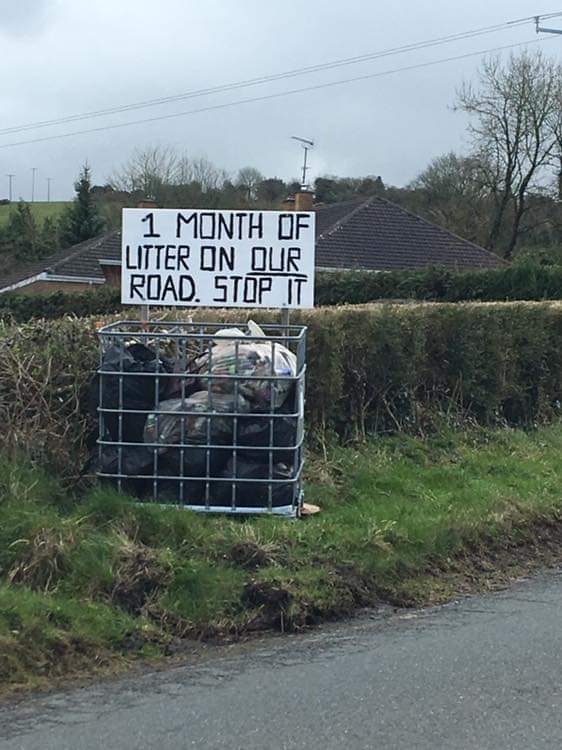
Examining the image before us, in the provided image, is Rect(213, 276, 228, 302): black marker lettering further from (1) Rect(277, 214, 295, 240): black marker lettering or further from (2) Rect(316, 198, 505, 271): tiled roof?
(2) Rect(316, 198, 505, 271): tiled roof

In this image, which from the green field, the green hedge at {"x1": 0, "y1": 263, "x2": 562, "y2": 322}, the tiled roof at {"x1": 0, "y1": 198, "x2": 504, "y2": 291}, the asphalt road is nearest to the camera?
the asphalt road

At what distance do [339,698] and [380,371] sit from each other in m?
5.58

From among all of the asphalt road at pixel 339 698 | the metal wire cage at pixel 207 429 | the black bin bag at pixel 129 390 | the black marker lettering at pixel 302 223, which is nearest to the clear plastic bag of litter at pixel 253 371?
the metal wire cage at pixel 207 429

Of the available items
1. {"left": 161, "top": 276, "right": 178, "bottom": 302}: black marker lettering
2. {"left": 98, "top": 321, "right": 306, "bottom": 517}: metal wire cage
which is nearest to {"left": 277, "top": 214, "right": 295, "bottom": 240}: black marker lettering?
{"left": 161, "top": 276, "right": 178, "bottom": 302}: black marker lettering

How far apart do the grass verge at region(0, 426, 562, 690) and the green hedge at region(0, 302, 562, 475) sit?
59 centimetres

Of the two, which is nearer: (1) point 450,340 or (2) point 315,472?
(2) point 315,472

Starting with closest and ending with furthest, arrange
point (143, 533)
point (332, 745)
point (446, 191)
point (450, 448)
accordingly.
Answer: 1. point (332, 745)
2. point (143, 533)
3. point (450, 448)
4. point (446, 191)

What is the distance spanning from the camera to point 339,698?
457 cm

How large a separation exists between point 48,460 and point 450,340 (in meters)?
5.14

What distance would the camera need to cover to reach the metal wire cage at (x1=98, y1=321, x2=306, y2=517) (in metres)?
6.93

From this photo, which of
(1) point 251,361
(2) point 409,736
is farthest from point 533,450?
(2) point 409,736

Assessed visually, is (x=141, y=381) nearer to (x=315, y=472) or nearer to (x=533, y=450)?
(x=315, y=472)

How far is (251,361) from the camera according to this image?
7.05 meters

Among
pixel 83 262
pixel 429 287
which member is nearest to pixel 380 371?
pixel 429 287
